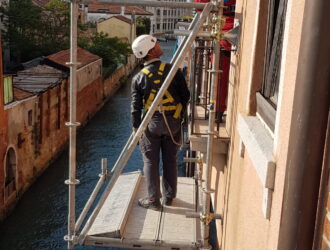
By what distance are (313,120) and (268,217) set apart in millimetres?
743

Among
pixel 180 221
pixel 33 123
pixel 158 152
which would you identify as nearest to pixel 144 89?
pixel 158 152

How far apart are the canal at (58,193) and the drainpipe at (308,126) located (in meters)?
13.6

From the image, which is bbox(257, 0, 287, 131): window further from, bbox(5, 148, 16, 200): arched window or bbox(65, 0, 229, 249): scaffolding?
bbox(5, 148, 16, 200): arched window

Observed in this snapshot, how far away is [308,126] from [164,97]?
9.49ft

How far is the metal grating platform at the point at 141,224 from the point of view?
3887 mm

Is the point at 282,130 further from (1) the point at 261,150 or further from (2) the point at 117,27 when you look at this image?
(2) the point at 117,27

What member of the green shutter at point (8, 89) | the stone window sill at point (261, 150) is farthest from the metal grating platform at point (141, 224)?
the green shutter at point (8, 89)

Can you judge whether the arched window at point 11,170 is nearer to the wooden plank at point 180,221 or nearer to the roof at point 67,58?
the roof at point 67,58

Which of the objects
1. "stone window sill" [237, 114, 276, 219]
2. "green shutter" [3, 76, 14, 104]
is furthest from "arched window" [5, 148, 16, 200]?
"stone window sill" [237, 114, 276, 219]

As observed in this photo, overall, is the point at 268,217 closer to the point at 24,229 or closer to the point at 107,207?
the point at 107,207

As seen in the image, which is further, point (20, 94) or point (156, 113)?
point (20, 94)

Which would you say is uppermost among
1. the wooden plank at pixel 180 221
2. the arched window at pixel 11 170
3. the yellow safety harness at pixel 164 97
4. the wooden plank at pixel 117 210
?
the yellow safety harness at pixel 164 97

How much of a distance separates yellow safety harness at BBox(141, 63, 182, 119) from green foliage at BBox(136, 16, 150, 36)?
5461 cm

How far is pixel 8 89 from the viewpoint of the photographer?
1552 centimetres
